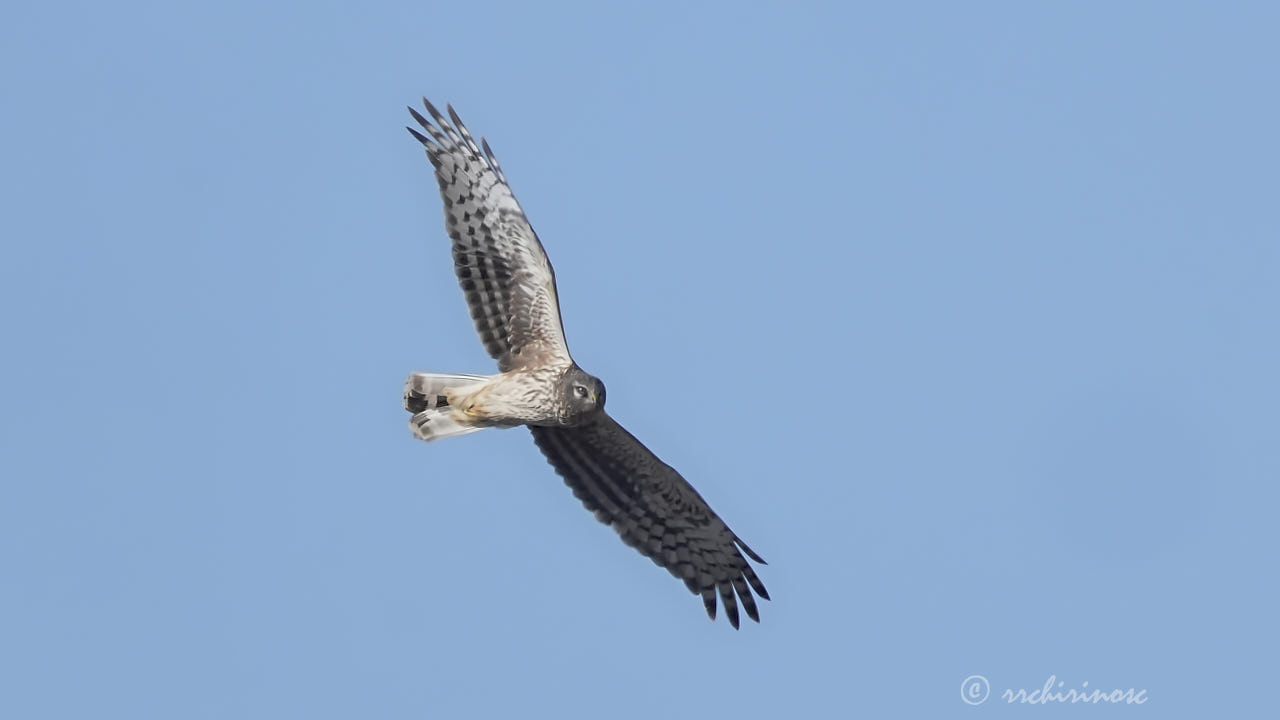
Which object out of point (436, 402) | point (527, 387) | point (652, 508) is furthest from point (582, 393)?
point (652, 508)

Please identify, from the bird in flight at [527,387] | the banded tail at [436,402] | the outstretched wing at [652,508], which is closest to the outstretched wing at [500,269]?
the bird in flight at [527,387]

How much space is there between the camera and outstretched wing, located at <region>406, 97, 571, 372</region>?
1312cm

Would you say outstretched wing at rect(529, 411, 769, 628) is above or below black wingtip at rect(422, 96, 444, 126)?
below

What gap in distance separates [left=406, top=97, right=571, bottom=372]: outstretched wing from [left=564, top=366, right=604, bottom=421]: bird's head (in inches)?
10.7

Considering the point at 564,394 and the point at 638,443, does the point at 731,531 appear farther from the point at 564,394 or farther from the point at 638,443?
the point at 564,394

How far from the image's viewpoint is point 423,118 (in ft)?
45.1

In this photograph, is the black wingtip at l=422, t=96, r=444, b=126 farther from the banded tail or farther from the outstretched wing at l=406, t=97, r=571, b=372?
the banded tail

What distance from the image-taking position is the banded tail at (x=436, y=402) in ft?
43.0

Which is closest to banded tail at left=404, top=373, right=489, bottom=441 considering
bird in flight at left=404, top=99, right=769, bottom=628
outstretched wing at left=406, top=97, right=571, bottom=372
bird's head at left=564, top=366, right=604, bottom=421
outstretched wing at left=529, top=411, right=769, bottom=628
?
bird in flight at left=404, top=99, right=769, bottom=628

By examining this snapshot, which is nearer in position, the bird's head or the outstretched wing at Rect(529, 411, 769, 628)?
the bird's head

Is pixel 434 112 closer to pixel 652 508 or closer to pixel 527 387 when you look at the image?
→ pixel 527 387

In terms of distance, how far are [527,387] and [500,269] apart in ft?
3.39

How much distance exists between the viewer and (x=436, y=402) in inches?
519

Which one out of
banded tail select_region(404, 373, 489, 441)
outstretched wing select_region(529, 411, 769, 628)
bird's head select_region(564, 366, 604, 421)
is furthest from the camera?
outstretched wing select_region(529, 411, 769, 628)
